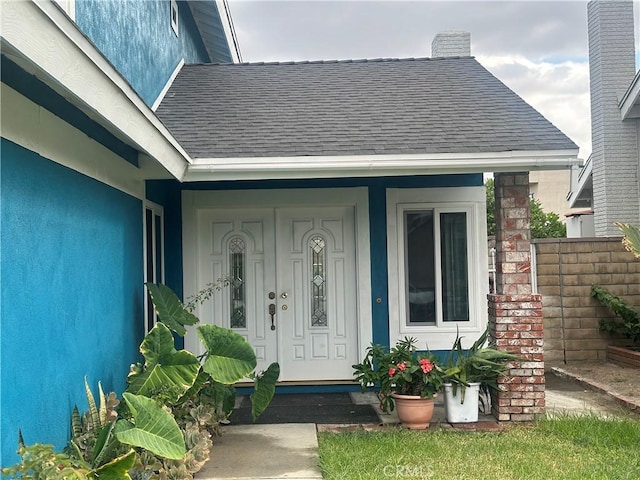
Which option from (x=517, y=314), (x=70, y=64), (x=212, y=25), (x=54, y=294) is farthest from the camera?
(x=212, y=25)

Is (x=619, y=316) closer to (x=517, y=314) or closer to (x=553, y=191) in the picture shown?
(x=517, y=314)

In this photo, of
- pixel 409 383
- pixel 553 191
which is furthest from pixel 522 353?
pixel 553 191

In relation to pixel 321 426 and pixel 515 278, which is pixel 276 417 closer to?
pixel 321 426

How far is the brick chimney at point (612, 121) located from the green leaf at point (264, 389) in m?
8.89

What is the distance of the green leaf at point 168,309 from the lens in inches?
233

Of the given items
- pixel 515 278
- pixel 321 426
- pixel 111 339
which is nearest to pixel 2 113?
pixel 111 339

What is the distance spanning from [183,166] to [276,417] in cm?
273

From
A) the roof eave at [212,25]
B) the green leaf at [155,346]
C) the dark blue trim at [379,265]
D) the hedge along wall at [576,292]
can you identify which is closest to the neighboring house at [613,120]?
the hedge along wall at [576,292]

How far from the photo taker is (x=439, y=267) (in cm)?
797

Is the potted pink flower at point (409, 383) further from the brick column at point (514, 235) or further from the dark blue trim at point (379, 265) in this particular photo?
the dark blue trim at point (379, 265)

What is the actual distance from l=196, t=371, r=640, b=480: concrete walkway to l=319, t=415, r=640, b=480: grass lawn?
18 cm

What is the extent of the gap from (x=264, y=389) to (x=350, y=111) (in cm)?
346

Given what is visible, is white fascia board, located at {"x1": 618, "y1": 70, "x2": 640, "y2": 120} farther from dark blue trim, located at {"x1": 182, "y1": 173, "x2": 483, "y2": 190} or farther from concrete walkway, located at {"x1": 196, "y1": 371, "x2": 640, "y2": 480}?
concrete walkway, located at {"x1": 196, "y1": 371, "x2": 640, "y2": 480}

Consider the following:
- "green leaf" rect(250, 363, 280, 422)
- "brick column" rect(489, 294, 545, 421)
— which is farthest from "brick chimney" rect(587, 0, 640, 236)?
"green leaf" rect(250, 363, 280, 422)
